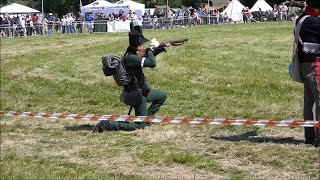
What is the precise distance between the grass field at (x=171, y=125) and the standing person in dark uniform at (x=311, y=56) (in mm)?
535

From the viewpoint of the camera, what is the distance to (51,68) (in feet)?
60.1

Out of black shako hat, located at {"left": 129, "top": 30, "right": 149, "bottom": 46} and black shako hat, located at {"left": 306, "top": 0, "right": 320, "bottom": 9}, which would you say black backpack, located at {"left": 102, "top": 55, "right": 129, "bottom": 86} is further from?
black shako hat, located at {"left": 306, "top": 0, "right": 320, "bottom": 9}

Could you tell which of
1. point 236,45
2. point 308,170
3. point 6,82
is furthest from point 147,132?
point 236,45

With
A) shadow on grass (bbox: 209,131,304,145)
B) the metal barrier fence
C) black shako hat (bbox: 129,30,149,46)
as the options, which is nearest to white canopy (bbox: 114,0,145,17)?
the metal barrier fence

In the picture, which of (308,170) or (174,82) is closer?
(308,170)

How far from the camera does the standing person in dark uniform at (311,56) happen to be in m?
7.53

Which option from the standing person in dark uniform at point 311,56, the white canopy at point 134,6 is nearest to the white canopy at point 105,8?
the white canopy at point 134,6

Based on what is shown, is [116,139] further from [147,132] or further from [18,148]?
[18,148]

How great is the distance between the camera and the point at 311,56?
7633mm

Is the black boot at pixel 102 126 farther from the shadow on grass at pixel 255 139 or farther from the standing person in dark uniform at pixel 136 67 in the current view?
the shadow on grass at pixel 255 139

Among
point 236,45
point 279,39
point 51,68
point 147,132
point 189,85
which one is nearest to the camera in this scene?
point 147,132

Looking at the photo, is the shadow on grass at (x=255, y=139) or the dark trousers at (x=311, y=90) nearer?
the dark trousers at (x=311, y=90)

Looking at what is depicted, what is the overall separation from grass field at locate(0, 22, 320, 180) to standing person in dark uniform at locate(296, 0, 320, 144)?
0.53 meters

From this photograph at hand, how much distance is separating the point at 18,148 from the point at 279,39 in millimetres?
16108
